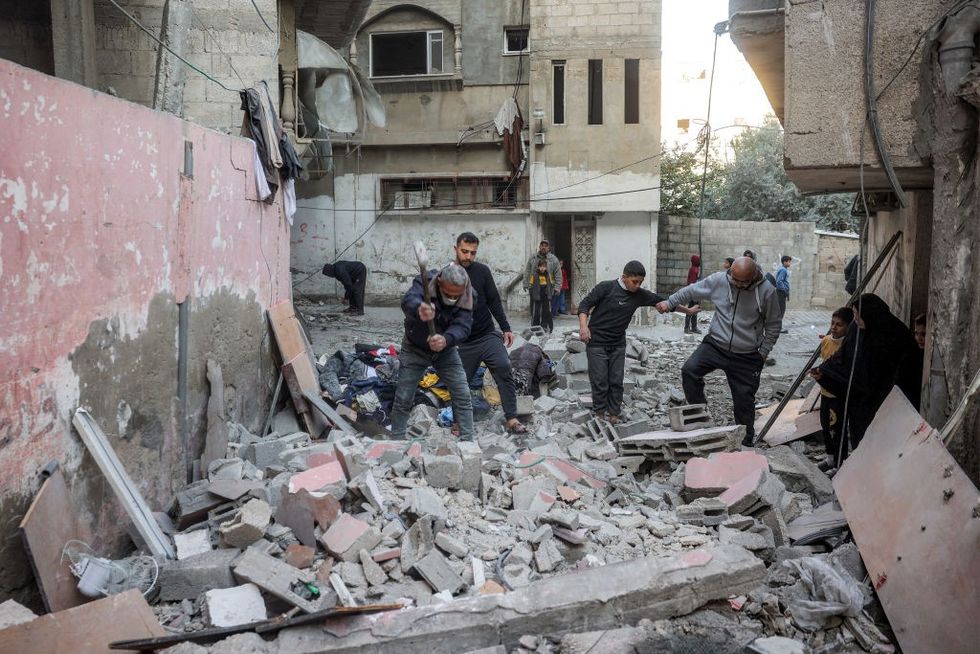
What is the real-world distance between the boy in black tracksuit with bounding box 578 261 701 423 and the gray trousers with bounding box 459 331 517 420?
0.83m

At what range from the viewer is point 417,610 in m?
3.22

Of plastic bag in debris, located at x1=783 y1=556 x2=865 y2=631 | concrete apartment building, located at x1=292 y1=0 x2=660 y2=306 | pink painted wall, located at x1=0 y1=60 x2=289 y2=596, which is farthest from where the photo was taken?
concrete apartment building, located at x1=292 y1=0 x2=660 y2=306

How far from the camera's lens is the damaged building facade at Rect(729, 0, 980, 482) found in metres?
3.75

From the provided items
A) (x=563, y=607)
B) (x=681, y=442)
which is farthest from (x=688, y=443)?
(x=563, y=607)

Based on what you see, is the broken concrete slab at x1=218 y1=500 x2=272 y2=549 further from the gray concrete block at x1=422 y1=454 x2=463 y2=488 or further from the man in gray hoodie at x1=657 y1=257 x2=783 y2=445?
the man in gray hoodie at x1=657 y1=257 x2=783 y2=445

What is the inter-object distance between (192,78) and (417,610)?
26.4ft

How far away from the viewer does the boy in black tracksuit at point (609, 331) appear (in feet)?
22.5

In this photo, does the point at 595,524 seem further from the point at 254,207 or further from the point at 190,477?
the point at 254,207

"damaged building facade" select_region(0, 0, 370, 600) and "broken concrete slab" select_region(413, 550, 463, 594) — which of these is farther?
"broken concrete slab" select_region(413, 550, 463, 594)

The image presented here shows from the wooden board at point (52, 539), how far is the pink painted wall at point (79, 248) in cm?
9

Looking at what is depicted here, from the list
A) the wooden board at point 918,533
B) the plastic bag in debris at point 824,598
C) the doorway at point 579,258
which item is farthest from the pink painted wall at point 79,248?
the doorway at point 579,258

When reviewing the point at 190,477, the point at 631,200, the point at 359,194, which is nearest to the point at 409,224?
the point at 359,194

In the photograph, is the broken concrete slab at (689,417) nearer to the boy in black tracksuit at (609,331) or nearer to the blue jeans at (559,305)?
the boy in black tracksuit at (609,331)

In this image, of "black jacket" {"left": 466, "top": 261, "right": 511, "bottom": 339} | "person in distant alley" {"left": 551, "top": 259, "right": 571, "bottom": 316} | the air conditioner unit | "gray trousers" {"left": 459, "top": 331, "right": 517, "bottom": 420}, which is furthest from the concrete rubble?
the air conditioner unit
